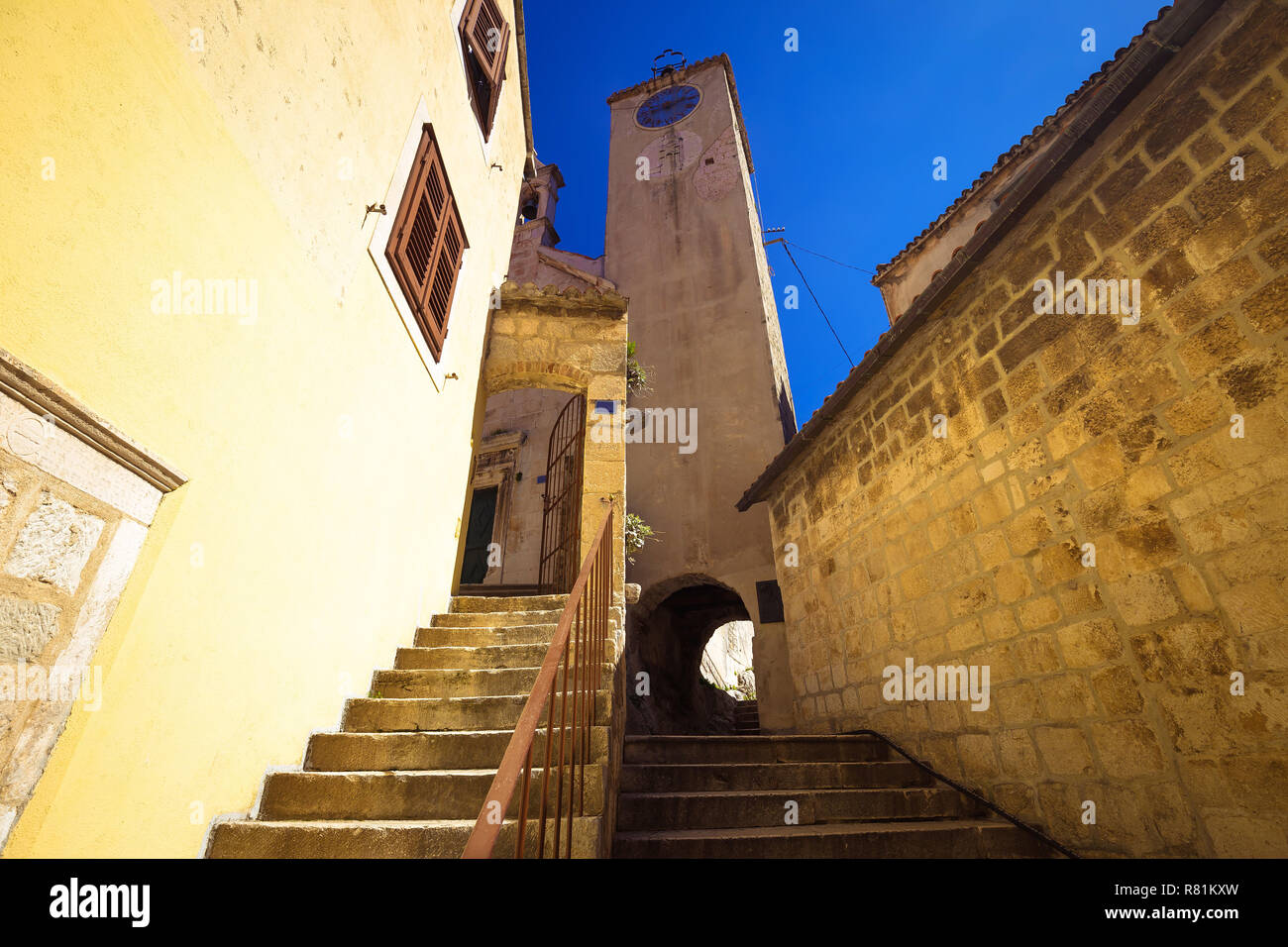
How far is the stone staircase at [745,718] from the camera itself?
10.1 meters

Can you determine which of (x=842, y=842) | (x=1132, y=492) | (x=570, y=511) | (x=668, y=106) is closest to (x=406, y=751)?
(x=842, y=842)

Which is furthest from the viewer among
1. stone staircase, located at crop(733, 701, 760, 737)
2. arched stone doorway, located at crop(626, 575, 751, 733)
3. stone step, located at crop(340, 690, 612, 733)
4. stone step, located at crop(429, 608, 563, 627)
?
stone staircase, located at crop(733, 701, 760, 737)

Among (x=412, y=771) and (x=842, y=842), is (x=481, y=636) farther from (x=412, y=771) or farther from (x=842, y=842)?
(x=842, y=842)

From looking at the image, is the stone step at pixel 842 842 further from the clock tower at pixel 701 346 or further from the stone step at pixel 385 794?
the clock tower at pixel 701 346

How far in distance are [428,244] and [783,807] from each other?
15.2 feet

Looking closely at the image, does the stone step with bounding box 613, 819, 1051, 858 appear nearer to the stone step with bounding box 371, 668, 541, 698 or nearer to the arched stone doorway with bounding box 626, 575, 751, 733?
the stone step with bounding box 371, 668, 541, 698

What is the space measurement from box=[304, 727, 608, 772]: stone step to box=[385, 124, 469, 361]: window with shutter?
2885 mm

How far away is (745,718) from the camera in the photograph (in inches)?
404

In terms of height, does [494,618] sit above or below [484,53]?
below

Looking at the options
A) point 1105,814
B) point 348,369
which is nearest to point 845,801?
point 1105,814

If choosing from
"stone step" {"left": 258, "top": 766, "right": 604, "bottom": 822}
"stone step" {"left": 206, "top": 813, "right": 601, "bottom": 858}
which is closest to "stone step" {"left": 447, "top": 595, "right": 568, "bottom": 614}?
"stone step" {"left": 258, "top": 766, "right": 604, "bottom": 822}

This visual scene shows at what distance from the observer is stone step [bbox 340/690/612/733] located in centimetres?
307

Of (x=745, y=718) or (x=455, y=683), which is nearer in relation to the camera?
(x=455, y=683)

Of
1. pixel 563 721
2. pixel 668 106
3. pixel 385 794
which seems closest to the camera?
pixel 563 721
